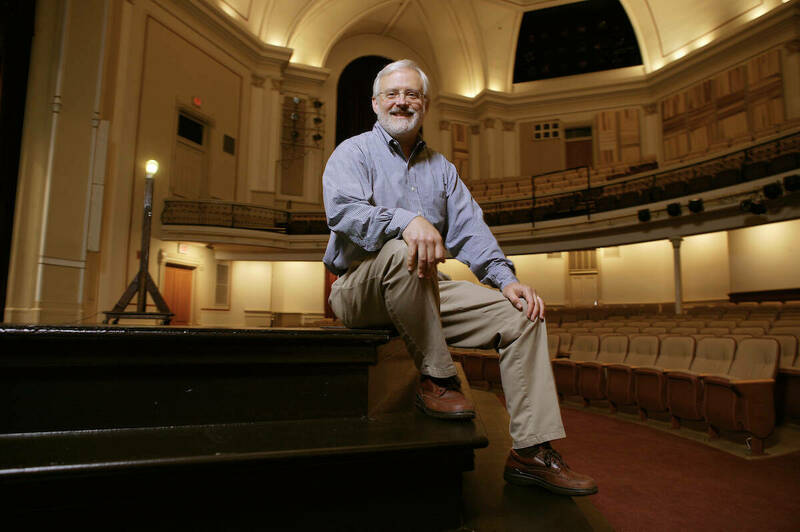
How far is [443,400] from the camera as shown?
1119 mm

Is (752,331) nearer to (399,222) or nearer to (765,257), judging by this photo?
(399,222)

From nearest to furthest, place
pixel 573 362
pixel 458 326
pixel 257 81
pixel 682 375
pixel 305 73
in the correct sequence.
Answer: pixel 458 326 → pixel 682 375 → pixel 573 362 → pixel 257 81 → pixel 305 73

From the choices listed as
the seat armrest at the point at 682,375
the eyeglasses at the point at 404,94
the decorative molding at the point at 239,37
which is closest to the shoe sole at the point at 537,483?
the eyeglasses at the point at 404,94

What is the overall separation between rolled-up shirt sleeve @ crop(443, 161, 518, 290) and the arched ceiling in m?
12.0

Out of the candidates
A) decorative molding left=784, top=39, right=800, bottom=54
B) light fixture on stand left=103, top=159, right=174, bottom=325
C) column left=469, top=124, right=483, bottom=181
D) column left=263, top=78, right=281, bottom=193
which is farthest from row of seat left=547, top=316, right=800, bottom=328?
column left=263, top=78, right=281, bottom=193

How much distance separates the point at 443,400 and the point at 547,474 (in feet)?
0.92

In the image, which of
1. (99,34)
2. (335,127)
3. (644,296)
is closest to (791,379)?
(99,34)

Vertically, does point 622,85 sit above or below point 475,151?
above

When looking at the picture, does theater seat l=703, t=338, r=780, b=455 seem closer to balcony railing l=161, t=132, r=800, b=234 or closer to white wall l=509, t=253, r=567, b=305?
balcony railing l=161, t=132, r=800, b=234

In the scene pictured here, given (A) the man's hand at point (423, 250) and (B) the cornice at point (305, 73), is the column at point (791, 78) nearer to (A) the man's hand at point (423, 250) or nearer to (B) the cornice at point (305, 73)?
(B) the cornice at point (305, 73)

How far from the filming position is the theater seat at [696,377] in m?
3.66

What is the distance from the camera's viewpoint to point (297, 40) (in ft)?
45.3

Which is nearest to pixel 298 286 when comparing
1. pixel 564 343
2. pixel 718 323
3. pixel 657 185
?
pixel 564 343

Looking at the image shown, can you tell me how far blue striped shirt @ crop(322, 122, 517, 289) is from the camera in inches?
49.1
